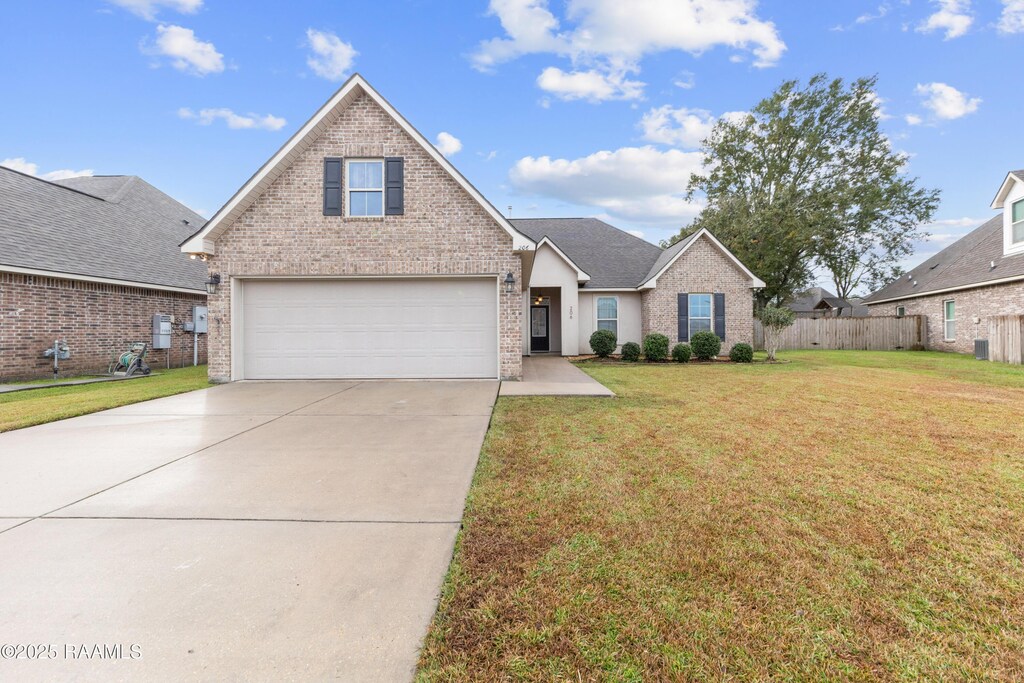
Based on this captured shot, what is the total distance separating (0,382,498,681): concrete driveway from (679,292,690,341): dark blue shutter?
1326cm

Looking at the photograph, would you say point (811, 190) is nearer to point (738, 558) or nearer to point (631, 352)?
point (631, 352)

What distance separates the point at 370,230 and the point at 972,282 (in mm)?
23084

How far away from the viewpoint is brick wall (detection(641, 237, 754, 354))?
16.6 m

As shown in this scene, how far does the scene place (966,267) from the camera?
1877cm

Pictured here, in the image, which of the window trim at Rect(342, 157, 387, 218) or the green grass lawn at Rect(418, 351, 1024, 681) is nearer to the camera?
the green grass lawn at Rect(418, 351, 1024, 681)

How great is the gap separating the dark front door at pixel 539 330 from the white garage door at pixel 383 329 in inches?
345

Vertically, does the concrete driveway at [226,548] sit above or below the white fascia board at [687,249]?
below

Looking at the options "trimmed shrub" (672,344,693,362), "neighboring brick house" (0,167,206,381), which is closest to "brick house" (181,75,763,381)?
"neighboring brick house" (0,167,206,381)

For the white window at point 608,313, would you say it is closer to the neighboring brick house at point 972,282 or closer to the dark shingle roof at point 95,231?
the neighboring brick house at point 972,282

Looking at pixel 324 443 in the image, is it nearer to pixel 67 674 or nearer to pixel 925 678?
pixel 67 674

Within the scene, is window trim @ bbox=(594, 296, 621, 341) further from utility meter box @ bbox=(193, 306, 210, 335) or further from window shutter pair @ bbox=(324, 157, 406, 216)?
utility meter box @ bbox=(193, 306, 210, 335)

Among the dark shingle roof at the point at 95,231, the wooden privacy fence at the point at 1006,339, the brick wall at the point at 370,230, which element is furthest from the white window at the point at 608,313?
the dark shingle roof at the point at 95,231

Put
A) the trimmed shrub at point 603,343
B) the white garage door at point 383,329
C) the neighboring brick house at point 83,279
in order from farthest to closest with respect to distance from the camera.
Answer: the trimmed shrub at point 603,343 → the neighboring brick house at point 83,279 → the white garage door at point 383,329

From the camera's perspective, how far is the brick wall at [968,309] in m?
15.8
